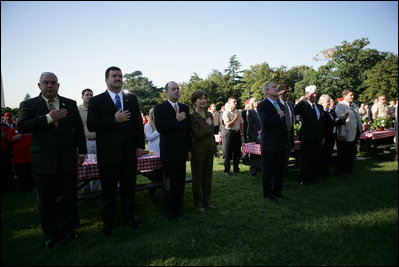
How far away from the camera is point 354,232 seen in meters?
3.13

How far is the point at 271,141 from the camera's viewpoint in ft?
15.0

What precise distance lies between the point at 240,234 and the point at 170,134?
1751mm

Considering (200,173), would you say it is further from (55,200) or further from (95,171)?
(55,200)

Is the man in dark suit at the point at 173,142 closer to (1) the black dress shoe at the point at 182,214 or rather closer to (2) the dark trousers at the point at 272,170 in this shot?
(1) the black dress shoe at the point at 182,214

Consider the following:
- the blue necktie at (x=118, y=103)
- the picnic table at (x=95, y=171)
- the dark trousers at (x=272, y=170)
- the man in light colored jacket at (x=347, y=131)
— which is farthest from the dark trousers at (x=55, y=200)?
the man in light colored jacket at (x=347, y=131)

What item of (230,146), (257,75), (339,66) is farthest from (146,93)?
(230,146)

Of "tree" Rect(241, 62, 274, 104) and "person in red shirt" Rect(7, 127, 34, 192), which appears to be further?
"tree" Rect(241, 62, 274, 104)

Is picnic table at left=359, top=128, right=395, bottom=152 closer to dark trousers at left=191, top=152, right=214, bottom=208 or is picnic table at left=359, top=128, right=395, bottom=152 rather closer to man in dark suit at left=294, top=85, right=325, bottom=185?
man in dark suit at left=294, top=85, right=325, bottom=185

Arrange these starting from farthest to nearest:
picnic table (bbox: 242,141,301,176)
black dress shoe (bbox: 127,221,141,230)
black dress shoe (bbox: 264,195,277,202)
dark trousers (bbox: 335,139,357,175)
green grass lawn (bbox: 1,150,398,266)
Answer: picnic table (bbox: 242,141,301,176) < dark trousers (bbox: 335,139,357,175) < black dress shoe (bbox: 264,195,277,202) < black dress shoe (bbox: 127,221,141,230) < green grass lawn (bbox: 1,150,398,266)

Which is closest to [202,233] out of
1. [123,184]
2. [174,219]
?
[174,219]

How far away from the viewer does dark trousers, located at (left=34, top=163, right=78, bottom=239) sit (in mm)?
2965

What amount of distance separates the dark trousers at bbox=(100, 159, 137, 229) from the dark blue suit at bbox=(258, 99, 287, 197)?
2.50 meters

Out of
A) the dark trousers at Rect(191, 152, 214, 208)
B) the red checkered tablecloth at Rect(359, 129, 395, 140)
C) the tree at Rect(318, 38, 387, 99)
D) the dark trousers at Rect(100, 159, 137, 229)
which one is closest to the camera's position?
the dark trousers at Rect(100, 159, 137, 229)

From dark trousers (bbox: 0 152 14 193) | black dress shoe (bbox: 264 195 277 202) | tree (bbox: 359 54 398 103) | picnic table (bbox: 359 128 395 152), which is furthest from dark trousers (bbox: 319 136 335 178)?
dark trousers (bbox: 0 152 14 193)
